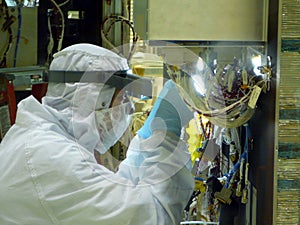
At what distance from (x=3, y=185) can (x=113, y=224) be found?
387mm

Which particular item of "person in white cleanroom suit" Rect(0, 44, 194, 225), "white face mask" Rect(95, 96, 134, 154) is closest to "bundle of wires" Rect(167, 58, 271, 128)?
"person in white cleanroom suit" Rect(0, 44, 194, 225)

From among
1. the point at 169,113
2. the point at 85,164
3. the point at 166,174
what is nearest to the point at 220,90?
the point at 169,113

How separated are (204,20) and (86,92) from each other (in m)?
0.47

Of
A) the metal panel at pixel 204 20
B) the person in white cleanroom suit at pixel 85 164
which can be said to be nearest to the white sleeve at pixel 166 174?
the person in white cleanroom suit at pixel 85 164

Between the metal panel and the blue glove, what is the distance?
19 cm

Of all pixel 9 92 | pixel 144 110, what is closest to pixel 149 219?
pixel 144 110

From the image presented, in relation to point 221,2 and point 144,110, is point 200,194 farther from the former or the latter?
point 221,2


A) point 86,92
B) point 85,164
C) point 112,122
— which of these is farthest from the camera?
point 112,122

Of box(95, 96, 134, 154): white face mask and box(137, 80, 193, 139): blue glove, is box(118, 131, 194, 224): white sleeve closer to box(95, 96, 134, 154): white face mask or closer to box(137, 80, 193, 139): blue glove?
box(137, 80, 193, 139): blue glove

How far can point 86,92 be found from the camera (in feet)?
5.02

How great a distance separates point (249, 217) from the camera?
162 cm

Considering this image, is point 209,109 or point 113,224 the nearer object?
point 113,224

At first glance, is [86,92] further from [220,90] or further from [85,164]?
[220,90]

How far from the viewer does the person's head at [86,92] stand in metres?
1.54
